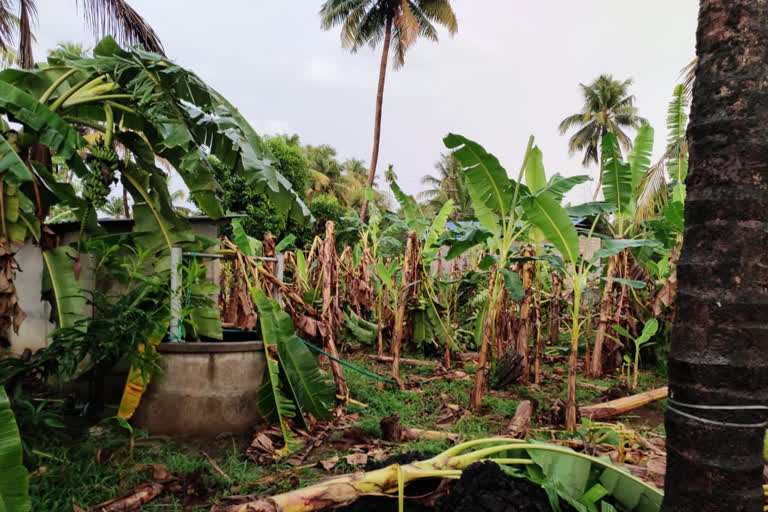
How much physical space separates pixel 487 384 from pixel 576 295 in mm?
2152

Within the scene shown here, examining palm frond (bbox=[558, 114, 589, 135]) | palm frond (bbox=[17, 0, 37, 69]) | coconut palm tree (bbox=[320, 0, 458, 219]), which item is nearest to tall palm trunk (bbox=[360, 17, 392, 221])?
coconut palm tree (bbox=[320, 0, 458, 219])

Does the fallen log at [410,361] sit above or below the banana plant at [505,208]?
below

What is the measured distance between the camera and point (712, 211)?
1366 mm

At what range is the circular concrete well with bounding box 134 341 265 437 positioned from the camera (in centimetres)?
406

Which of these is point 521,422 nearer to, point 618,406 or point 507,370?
point 618,406

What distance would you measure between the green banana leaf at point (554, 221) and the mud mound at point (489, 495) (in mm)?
2871

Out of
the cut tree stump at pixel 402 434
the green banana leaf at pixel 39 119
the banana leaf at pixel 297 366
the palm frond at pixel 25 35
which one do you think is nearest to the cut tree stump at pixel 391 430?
the cut tree stump at pixel 402 434

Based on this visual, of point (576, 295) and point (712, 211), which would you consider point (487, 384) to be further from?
point (712, 211)

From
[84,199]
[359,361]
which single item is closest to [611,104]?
[359,361]

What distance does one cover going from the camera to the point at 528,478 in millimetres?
2143

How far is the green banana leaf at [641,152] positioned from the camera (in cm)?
563

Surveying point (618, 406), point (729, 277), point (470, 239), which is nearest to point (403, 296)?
point (470, 239)

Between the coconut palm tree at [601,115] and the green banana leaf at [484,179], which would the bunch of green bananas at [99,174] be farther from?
the coconut palm tree at [601,115]

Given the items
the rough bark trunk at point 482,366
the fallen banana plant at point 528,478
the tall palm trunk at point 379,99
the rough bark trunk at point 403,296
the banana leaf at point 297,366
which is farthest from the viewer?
the tall palm trunk at point 379,99
